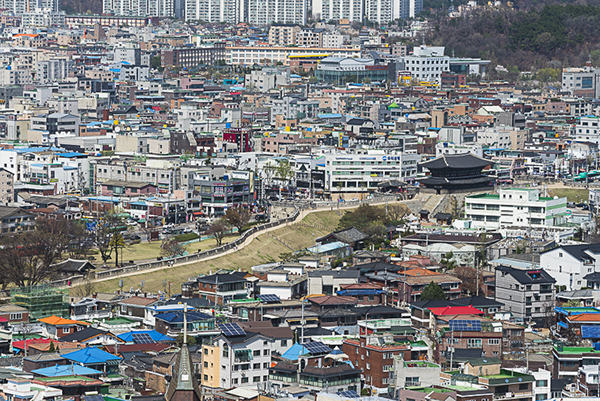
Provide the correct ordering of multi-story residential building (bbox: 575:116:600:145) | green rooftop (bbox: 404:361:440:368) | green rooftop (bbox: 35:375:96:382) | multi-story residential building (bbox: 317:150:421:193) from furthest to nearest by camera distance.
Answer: multi-story residential building (bbox: 575:116:600:145) → multi-story residential building (bbox: 317:150:421:193) → green rooftop (bbox: 404:361:440:368) → green rooftop (bbox: 35:375:96:382)

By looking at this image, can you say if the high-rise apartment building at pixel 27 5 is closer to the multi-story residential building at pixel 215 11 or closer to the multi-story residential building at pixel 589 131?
the multi-story residential building at pixel 215 11

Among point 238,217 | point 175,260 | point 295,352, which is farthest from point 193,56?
point 295,352

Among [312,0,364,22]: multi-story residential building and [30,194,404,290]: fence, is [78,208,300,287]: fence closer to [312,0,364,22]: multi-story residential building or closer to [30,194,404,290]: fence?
[30,194,404,290]: fence

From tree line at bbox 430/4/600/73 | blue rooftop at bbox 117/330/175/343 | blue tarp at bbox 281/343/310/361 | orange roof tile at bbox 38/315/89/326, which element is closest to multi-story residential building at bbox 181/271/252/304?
orange roof tile at bbox 38/315/89/326

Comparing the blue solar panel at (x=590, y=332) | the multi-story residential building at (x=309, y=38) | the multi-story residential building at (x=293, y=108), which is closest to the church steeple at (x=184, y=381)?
the blue solar panel at (x=590, y=332)

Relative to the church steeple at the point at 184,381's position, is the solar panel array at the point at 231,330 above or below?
below

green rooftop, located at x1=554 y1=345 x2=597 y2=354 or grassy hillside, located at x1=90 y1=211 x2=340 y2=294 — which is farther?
grassy hillside, located at x1=90 y1=211 x2=340 y2=294
